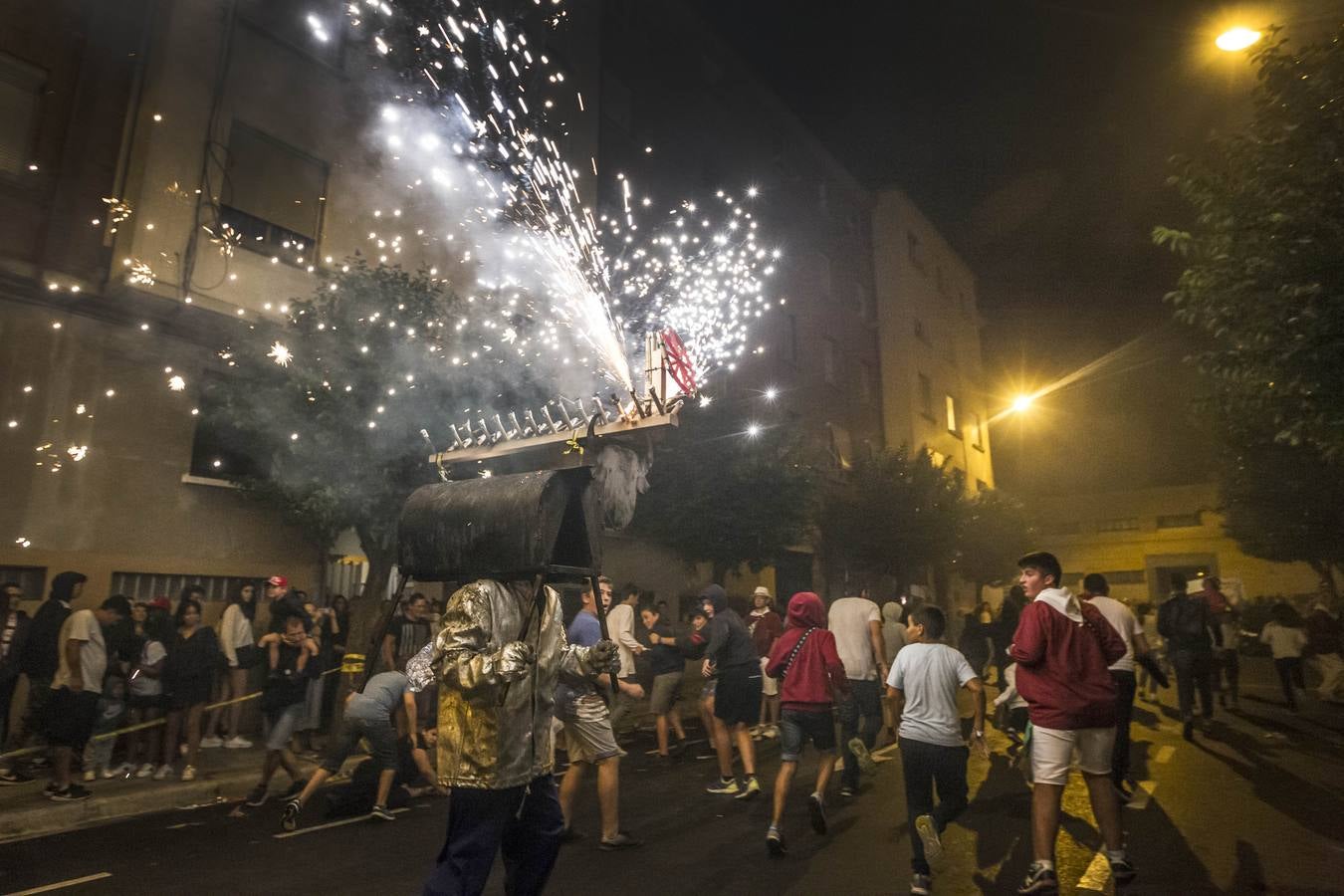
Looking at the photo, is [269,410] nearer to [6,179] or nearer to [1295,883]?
[6,179]

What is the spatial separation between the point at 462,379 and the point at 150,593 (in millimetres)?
5038

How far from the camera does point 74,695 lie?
704 centimetres

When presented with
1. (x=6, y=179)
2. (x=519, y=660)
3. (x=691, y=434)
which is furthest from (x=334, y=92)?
(x=519, y=660)

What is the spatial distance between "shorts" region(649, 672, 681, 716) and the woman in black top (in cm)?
473

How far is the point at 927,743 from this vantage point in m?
4.80

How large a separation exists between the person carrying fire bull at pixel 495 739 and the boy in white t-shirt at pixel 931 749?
2395 mm

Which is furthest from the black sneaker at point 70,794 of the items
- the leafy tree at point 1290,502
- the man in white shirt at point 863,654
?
the leafy tree at point 1290,502

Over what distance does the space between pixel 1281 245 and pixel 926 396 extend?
23795mm

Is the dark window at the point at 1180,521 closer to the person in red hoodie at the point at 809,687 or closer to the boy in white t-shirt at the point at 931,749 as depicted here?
the person in red hoodie at the point at 809,687

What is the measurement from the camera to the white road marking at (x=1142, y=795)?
646 cm

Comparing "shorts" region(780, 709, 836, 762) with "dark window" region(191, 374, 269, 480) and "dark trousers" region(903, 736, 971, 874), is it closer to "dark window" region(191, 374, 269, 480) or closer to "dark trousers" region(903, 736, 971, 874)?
"dark trousers" region(903, 736, 971, 874)

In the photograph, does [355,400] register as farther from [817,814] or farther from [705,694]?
[817,814]

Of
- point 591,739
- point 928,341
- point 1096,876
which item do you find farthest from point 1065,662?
point 928,341

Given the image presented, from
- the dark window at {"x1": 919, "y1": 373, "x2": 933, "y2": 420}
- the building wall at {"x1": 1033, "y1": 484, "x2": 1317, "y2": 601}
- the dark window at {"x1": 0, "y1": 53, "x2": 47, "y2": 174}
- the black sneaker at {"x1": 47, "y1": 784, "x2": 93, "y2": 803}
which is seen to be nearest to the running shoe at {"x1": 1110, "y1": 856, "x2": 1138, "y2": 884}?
the black sneaker at {"x1": 47, "y1": 784, "x2": 93, "y2": 803}
